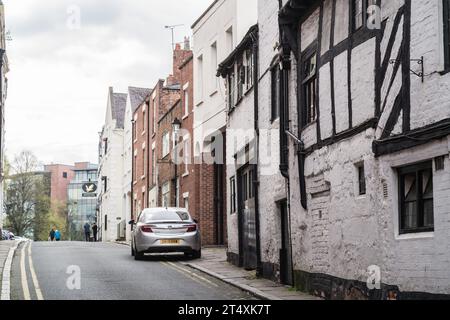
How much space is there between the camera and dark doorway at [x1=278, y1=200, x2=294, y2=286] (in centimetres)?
1454

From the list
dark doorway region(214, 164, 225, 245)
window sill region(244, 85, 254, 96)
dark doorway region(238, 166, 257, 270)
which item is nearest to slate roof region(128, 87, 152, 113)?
dark doorway region(214, 164, 225, 245)

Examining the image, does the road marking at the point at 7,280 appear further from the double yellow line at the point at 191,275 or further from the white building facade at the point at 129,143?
the white building facade at the point at 129,143

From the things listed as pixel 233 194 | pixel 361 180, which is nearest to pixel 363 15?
pixel 361 180

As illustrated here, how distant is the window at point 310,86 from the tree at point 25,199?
221ft

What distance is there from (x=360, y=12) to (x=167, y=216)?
39.0 ft

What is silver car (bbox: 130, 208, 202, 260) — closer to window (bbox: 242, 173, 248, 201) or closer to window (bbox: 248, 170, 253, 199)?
window (bbox: 242, 173, 248, 201)

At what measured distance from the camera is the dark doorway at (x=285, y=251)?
1454cm

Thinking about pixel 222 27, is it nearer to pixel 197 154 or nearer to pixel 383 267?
pixel 197 154

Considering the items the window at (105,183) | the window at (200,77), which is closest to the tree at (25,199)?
the window at (105,183)

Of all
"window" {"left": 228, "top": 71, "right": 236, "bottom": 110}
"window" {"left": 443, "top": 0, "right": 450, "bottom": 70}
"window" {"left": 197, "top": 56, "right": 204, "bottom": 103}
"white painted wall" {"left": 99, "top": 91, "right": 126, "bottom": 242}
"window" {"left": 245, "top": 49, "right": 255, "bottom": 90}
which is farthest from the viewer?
"white painted wall" {"left": 99, "top": 91, "right": 126, "bottom": 242}

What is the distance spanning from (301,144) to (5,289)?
6424mm

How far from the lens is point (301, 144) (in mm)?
13648

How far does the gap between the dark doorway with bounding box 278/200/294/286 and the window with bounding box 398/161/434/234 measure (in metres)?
5.10

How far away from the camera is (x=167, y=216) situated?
21.5 m
